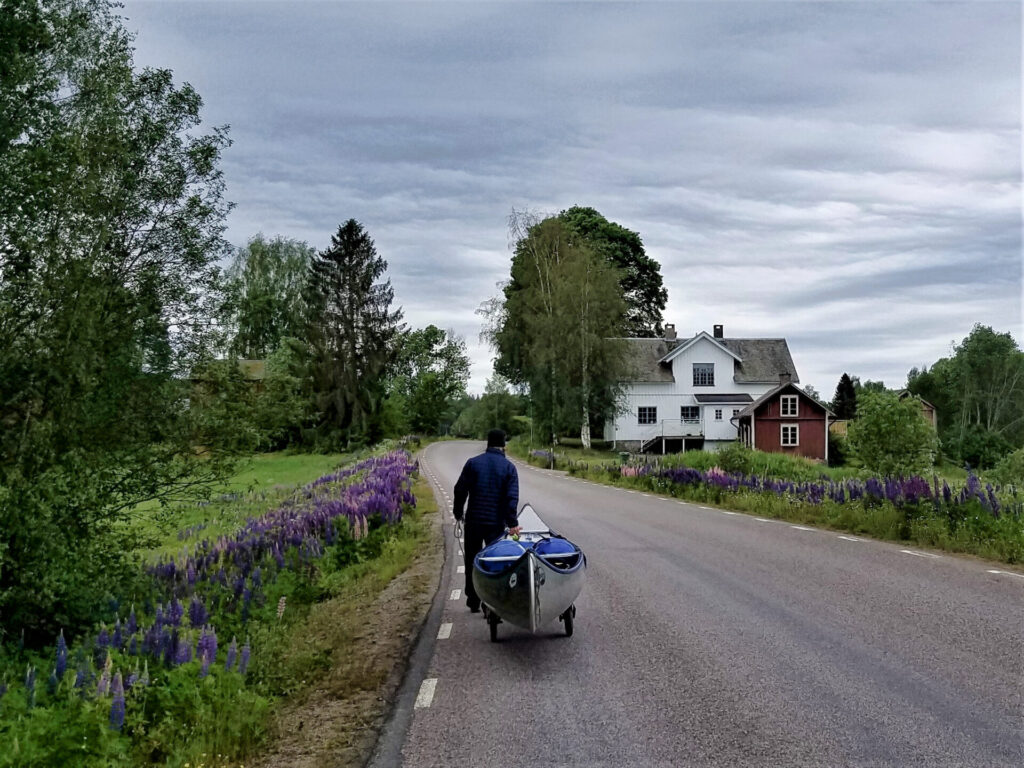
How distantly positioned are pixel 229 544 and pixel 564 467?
29607 mm

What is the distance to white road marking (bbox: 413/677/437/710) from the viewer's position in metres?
6.10

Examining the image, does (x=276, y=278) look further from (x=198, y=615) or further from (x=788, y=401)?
(x=198, y=615)

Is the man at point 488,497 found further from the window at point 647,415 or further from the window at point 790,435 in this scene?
the window at point 647,415

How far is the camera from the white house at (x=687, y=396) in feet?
209

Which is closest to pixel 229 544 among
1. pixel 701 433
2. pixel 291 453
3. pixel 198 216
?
pixel 198 216

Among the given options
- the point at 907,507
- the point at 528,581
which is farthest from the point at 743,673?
the point at 907,507

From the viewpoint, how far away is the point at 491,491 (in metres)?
8.87

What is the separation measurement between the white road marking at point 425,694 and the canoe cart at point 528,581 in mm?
992

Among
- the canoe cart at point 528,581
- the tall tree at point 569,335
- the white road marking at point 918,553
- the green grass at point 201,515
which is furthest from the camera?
the tall tree at point 569,335

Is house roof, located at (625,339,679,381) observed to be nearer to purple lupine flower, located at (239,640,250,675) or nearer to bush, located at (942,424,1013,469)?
bush, located at (942,424,1013,469)

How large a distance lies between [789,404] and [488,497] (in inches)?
2073

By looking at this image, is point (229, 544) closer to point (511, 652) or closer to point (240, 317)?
point (240, 317)

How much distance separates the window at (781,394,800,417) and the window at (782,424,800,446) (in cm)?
79

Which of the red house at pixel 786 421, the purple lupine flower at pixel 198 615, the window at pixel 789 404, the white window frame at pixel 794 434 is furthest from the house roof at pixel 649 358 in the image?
the purple lupine flower at pixel 198 615
